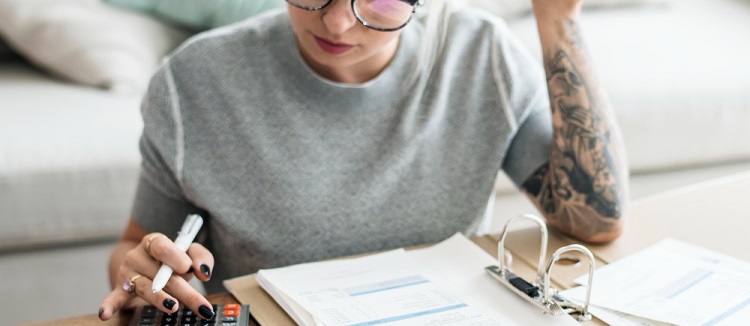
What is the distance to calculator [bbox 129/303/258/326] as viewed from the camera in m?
0.88

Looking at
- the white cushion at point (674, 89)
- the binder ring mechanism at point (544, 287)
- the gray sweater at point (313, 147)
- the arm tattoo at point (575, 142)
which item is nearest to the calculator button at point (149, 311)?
the gray sweater at point (313, 147)

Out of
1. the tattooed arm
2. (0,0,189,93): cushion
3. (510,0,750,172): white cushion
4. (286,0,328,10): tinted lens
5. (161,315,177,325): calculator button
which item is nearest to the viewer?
(161,315,177,325): calculator button

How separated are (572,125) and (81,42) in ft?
3.80

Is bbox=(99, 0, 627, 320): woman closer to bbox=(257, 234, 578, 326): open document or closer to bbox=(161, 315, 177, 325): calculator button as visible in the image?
bbox=(257, 234, 578, 326): open document

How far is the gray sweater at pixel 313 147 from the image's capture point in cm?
113

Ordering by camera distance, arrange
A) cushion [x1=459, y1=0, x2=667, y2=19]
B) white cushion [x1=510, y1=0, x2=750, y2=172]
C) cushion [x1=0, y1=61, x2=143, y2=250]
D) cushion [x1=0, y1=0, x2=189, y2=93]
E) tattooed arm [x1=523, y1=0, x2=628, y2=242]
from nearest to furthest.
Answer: tattooed arm [x1=523, y1=0, x2=628, y2=242], cushion [x1=0, y1=61, x2=143, y2=250], cushion [x1=0, y1=0, x2=189, y2=93], white cushion [x1=510, y1=0, x2=750, y2=172], cushion [x1=459, y1=0, x2=667, y2=19]

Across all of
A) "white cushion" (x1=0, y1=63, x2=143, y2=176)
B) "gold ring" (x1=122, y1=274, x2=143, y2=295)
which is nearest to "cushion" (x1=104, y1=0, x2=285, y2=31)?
"white cushion" (x1=0, y1=63, x2=143, y2=176)

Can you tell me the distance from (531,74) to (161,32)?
1.05 m

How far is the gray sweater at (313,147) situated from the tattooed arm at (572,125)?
5 cm

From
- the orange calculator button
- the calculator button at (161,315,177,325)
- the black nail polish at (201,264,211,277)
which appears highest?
the black nail polish at (201,264,211,277)

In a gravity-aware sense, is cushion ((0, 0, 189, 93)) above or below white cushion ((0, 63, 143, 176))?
above

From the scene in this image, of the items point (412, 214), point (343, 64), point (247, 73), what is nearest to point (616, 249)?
point (412, 214)

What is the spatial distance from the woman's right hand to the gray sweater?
0.19 metres

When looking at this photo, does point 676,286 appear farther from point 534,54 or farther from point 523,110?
point 534,54
